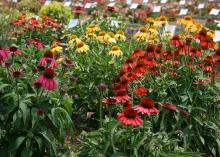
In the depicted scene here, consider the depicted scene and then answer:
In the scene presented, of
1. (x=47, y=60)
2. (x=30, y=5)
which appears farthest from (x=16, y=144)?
(x=30, y=5)

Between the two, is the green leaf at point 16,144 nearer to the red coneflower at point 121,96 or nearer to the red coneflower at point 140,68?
the red coneflower at point 121,96

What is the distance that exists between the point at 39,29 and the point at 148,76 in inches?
120

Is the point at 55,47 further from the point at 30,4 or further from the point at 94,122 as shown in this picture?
the point at 30,4

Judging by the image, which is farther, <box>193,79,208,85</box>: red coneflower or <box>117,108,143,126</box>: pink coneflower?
<box>193,79,208,85</box>: red coneflower

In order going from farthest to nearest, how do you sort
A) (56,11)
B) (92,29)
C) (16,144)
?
1. (56,11)
2. (92,29)
3. (16,144)

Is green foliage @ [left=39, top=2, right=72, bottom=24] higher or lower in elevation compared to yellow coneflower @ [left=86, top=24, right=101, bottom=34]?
lower

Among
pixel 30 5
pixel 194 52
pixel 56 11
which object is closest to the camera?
pixel 194 52

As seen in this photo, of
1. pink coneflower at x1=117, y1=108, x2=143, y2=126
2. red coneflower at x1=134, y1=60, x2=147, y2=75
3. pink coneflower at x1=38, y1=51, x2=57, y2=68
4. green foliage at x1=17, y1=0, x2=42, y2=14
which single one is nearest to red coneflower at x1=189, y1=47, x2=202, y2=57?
red coneflower at x1=134, y1=60, x2=147, y2=75

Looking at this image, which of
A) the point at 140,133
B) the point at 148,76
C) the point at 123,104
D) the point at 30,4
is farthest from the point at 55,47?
the point at 30,4

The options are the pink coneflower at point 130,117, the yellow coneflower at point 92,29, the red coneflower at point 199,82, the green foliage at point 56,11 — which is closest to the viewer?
the pink coneflower at point 130,117

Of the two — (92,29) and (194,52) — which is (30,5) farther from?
(194,52)

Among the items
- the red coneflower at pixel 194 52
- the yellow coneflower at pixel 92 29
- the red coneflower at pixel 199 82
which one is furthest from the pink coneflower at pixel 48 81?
the yellow coneflower at pixel 92 29

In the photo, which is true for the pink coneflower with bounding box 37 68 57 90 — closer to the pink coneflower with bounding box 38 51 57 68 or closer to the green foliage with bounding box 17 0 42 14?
the pink coneflower with bounding box 38 51 57 68

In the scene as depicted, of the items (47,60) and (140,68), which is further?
(140,68)
